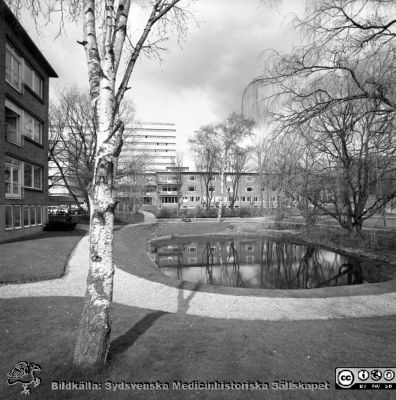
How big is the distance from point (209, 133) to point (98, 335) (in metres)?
36.5

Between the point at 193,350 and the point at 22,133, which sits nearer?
the point at 193,350

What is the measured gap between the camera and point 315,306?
25.0 feet

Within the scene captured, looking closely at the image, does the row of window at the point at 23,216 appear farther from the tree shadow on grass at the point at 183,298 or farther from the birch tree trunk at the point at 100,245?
the birch tree trunk at the point at 100,245

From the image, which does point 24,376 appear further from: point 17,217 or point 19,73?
point 19,73

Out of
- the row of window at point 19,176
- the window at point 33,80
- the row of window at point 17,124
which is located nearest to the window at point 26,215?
the row of window at point 19,176

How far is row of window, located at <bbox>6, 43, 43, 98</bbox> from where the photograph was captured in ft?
49.2

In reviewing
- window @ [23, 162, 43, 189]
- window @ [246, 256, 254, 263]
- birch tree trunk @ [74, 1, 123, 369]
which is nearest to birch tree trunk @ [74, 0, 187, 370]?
birch tree trunk @ [74, 1, 123, 369]

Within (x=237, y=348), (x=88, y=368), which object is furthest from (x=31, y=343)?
(x=237, y=348)

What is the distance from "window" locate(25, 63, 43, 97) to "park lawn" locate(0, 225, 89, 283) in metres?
11.4

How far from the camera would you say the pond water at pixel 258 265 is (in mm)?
12656

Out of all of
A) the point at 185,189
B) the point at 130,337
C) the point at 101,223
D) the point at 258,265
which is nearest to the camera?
the point at 101,223

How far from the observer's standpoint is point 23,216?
1658 cm

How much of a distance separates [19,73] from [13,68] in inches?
30.7

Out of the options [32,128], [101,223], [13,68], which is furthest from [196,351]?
[32,128]
